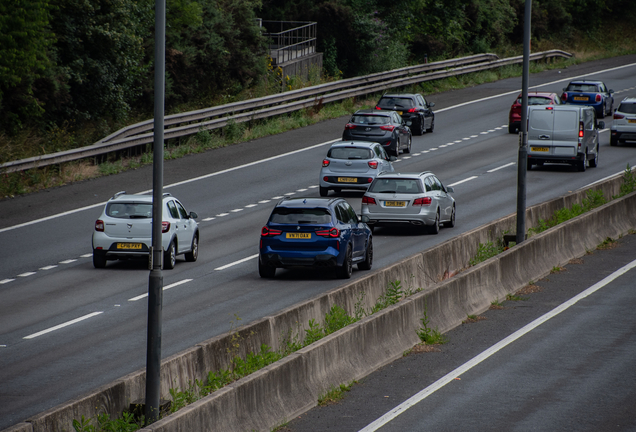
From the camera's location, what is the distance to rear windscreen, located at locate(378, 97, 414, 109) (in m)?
41.8

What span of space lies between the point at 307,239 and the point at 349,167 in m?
10.6

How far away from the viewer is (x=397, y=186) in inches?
981

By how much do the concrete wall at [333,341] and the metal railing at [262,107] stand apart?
1567cm

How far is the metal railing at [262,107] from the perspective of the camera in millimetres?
32000

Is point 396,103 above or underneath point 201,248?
above

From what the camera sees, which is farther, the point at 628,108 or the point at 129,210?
the point at 628,108

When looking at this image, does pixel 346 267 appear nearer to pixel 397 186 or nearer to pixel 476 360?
pixel 397 186

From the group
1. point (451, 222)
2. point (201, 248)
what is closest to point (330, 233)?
point (201, 248)

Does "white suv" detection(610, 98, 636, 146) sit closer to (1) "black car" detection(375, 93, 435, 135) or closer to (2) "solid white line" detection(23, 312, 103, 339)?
(1) "black car" detection(375, 93, 435, 135)

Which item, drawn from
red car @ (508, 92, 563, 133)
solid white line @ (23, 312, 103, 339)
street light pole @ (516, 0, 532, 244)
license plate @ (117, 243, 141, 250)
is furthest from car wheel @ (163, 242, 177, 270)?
red car @ (508, 92, 563, 133)

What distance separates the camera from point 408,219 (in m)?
24.5

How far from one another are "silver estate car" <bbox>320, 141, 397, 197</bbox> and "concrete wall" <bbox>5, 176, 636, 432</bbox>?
8977 mm

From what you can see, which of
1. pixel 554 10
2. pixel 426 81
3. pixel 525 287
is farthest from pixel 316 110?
pixel 554 10

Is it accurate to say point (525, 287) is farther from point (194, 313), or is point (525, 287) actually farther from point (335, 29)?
point (335, 29)
